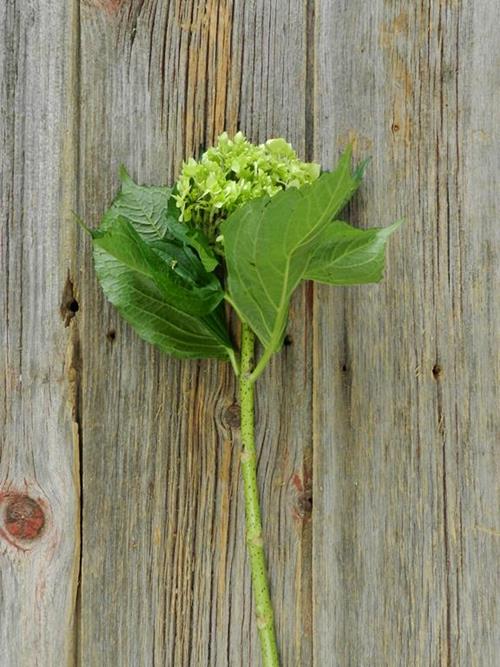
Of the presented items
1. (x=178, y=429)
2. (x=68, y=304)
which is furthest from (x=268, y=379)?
(x=68, y=304)

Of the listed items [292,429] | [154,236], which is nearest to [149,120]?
[154,236]

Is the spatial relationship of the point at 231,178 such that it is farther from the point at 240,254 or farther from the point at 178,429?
the point at 178,429

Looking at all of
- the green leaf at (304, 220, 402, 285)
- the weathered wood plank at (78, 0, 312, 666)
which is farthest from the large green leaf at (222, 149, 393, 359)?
the weathered wood plank at (78, 0, 312, 666)

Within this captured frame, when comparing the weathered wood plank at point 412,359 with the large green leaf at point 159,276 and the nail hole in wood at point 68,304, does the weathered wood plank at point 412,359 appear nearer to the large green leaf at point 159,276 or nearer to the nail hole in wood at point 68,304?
the large green leaf at point 159,276

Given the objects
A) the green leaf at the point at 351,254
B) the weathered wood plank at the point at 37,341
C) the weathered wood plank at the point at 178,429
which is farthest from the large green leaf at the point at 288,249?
the weathered wood plank at the point at 37,341

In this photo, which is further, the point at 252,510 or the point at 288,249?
the point at 252,510

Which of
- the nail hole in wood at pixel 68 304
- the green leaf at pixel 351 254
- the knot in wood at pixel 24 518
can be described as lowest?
the knot in wood at pixel 24 518
